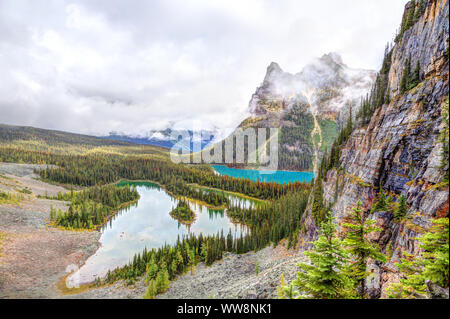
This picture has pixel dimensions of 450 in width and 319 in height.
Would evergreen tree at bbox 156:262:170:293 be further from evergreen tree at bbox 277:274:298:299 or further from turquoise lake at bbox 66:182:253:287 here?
evergreen tree at bbox 277:274:298:299

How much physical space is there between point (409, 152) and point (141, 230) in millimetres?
69177

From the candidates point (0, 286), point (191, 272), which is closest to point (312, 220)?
point (191, 272)

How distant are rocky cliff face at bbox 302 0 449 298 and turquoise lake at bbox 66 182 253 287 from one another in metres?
43.7

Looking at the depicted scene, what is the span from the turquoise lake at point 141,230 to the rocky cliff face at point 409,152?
143 feet

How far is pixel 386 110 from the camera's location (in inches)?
882

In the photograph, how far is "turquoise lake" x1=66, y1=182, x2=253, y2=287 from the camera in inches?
1666

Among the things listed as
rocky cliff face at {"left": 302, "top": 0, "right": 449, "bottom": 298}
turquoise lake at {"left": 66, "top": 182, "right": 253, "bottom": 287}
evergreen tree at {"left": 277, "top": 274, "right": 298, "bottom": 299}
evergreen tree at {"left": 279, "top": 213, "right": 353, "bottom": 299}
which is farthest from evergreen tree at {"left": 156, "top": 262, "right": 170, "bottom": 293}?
evergreen tree at {"left": 279, "top": 213, "right": 353, "bottom": 299}

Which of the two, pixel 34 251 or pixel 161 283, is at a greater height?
pixel 161 283

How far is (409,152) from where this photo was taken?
659 inches

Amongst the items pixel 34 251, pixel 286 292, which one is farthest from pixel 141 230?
pixel 286 292

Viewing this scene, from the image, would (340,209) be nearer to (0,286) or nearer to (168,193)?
(0,286)

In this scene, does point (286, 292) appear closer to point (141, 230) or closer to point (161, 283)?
point (161, 283)

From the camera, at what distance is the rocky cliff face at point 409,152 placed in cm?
1238
